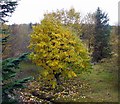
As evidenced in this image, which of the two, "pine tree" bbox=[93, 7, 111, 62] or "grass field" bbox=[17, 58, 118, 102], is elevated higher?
"pine tree" bbox=[93, 7, 111, 62]

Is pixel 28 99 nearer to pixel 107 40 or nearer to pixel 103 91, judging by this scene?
pixel 103 91

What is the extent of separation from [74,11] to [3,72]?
3648cm

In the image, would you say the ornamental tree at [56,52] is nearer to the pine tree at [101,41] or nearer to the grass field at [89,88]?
the grass field at [89,88]

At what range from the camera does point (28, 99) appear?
2447 cm

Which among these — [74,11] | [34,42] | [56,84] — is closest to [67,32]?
[34,42]

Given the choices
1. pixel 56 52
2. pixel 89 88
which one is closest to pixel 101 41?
pixel 89 88

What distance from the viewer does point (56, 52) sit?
28.3m

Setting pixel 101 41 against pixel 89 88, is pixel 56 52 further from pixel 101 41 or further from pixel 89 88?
pixel 101 41

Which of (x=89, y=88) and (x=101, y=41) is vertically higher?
(x=101, y=41)

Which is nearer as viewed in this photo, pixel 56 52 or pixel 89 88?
pixel 56 52

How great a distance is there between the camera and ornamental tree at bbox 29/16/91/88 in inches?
1118

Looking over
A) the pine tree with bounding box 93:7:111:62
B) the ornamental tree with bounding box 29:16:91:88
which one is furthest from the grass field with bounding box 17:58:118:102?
the pine tree with bounding box 93:7:111:62

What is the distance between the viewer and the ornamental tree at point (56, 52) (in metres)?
28.4

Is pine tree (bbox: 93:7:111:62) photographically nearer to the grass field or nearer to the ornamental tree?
the grass field
